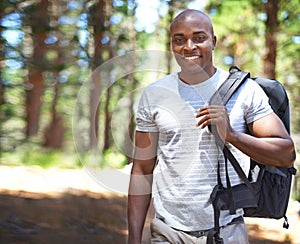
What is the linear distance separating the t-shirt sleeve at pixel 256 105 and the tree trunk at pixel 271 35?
8.48m

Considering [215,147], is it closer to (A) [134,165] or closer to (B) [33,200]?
(A) [134,165]

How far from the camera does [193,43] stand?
8.48 ft

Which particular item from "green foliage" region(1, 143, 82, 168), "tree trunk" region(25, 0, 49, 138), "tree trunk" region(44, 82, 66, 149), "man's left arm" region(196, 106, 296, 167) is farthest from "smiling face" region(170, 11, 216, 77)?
"tree trunk" region(44, 82, 66, 149)

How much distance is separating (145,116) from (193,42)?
39 cm

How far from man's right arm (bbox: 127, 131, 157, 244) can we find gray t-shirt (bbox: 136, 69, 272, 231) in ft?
0.27

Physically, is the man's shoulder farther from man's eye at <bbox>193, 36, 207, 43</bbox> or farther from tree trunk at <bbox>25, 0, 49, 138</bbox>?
tree trunk at <bbox>25, 0, 49, 138</bbox>

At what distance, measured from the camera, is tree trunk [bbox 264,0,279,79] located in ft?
35.6

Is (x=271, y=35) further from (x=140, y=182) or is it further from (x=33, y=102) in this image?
(x=140, y=182)

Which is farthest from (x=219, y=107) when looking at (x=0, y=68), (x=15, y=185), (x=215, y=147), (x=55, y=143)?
(x=55, y=143)

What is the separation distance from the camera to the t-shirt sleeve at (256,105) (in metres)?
2.47

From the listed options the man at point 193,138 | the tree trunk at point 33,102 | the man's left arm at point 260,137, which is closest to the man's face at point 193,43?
the man at point 193,138

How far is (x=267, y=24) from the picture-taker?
11008 millimetres

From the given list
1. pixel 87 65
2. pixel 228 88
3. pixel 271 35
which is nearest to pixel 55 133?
pixel 87 65

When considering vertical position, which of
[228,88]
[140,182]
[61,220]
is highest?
[228,88]
